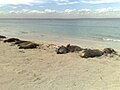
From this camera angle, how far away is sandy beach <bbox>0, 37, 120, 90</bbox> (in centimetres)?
688

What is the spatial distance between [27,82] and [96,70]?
2.72m

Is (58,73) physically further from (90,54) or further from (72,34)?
(72,34)

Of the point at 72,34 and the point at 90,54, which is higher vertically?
the point at 90,54

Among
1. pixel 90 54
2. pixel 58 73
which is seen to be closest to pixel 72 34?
pixel 90 54

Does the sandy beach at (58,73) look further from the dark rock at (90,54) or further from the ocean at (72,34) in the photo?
the ocean at (72,34)

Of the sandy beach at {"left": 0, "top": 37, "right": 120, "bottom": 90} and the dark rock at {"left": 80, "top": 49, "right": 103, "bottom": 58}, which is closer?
the sandy beach at {"left": 0, "top": 37, "right": 120, "bottom": 90}

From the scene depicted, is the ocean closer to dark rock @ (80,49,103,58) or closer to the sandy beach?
dark rock @ (80,49,103,58)

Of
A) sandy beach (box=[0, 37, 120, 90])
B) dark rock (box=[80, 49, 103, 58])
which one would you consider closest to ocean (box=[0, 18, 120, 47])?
dark rock (box=[80, 49, 103, 58])

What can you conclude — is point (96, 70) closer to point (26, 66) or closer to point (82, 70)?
point (82, 70)

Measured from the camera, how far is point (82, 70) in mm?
8766

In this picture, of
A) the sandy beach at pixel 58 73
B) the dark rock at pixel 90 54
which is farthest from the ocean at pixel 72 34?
the sandy beach at pixel 58 73

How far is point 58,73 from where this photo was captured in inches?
327

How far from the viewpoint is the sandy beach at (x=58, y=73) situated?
6879 millimetres

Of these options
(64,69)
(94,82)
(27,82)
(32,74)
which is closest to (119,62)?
(64,69)
